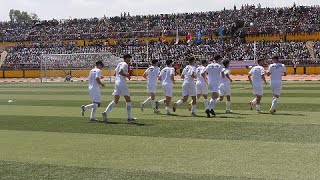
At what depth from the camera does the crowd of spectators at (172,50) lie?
5884cm

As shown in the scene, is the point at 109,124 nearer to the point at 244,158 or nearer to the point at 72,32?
the point at 244,158

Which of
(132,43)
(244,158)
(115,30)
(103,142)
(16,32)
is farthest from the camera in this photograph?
(16,32)

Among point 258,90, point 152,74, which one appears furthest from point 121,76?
point 258,90

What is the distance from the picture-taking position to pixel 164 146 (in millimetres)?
12844

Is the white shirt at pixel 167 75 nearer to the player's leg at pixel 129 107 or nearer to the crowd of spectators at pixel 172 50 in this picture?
the player's leg at pixel 129 107

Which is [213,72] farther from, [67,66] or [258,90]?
[67,66]

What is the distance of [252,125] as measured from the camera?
16.2 meters

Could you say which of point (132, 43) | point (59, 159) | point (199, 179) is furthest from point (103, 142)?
point (132, 43)

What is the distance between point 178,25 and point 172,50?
11.4 meters

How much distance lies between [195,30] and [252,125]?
57.3 metres

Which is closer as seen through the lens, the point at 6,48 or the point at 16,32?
the point at 6,48

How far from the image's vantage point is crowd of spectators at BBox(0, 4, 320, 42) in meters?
68.0

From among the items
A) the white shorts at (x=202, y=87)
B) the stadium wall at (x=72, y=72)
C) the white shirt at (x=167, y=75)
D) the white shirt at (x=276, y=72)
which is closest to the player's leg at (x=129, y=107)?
the white shirt at (x=167, y=75)

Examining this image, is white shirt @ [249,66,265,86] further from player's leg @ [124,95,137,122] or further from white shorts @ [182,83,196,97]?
player's leg @ [124,95,137,122]
